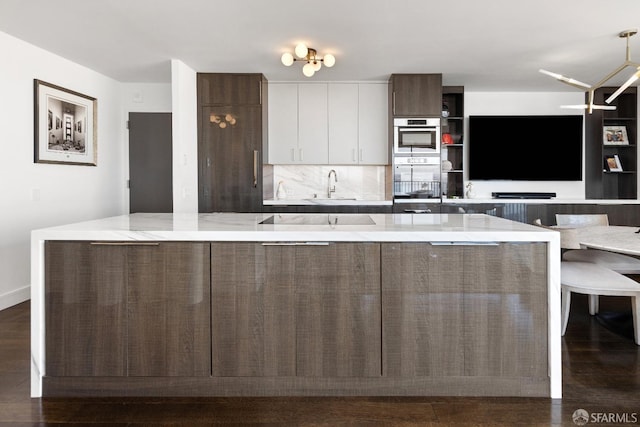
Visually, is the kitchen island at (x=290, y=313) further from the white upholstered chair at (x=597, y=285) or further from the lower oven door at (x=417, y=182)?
the lower oven door at (x=417, y=182)

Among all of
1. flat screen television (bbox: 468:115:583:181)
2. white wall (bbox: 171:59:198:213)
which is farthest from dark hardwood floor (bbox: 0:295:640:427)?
flat screen television (bbox: 468:115:583:181)

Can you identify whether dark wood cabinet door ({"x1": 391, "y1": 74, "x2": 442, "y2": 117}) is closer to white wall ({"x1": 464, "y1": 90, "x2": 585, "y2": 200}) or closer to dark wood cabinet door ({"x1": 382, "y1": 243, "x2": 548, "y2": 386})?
white wall ({"x1": 464, "y1": 90, "x2": 585, "y2": 200})

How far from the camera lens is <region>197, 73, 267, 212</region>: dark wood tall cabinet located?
5039mm

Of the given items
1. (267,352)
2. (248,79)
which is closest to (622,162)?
(248,79)

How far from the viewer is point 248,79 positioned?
198 inches

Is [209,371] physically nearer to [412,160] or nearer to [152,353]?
[152,353]

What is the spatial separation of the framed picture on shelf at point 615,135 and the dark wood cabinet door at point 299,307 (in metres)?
5.22

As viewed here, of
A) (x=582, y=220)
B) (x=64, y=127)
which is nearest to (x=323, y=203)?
(x=582, y=220)

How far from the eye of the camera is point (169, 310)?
2.05 meters

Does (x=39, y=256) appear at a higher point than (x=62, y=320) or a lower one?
higher

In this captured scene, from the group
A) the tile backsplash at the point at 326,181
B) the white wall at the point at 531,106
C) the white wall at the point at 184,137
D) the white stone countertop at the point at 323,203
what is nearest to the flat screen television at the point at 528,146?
the white wall at the point at 531,106

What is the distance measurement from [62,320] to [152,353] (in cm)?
45

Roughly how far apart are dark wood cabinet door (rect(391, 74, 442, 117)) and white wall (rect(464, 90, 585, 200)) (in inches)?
39.5

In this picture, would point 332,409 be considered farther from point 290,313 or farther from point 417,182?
point 417,182
